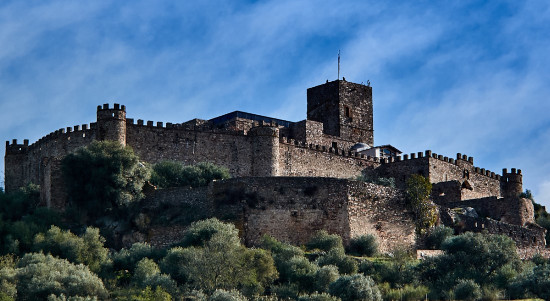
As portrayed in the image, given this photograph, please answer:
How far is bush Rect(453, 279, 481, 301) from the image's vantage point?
42.2 metres

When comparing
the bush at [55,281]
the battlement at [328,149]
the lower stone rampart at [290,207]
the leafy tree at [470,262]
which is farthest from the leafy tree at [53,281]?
the battlement at [328,149]

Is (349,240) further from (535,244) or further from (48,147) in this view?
(48,147)

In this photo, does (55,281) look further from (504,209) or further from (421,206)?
(504,209)

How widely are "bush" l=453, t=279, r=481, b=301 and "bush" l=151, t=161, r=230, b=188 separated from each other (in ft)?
56.1

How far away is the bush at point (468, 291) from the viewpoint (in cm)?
4225

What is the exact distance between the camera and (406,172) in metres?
66.2

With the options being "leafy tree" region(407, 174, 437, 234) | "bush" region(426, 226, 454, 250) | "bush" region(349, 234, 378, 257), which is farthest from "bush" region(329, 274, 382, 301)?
"leafy tree" region(407, 174, 437, 234)

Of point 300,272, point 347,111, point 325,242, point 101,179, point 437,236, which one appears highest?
point 347,111

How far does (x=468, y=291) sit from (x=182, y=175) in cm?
1895

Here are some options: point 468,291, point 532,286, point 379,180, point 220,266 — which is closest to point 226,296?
point 220,266

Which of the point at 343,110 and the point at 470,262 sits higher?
the point at 343,110

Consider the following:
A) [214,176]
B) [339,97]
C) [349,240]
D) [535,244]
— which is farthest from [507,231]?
[339,97]

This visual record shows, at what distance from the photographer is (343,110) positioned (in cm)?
7181

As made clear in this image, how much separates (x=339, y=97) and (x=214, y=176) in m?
17.4
